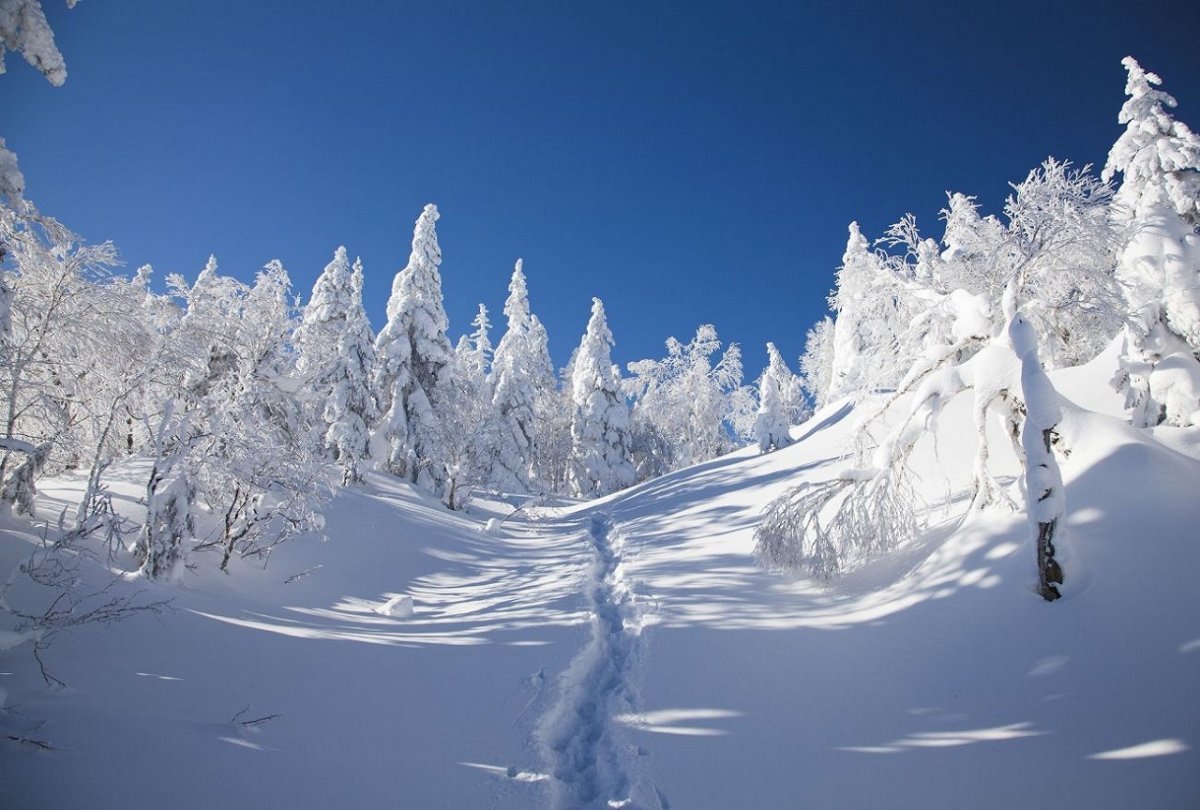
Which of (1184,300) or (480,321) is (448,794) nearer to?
(1184,300)

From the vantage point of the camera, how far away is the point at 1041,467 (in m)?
6.18

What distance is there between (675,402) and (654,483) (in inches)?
845

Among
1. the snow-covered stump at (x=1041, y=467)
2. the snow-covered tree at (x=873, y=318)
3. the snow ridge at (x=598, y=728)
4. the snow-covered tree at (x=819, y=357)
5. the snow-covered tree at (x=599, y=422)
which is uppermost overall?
the snow-covered tree at (x=819, y=357)

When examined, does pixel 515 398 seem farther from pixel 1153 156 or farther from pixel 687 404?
pixel 1153 156

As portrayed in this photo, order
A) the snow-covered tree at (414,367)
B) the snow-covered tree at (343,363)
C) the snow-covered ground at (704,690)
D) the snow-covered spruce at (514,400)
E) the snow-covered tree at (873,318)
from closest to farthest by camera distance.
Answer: the snow-covered ground at (704,690)
the snow-covered tree at (873,318)
the snow-covered tree at (343,363)
the snow-covered tree at (414,367)
the snow-covered spruce at (514,400)

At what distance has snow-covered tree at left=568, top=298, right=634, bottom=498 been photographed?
37844 millimetres

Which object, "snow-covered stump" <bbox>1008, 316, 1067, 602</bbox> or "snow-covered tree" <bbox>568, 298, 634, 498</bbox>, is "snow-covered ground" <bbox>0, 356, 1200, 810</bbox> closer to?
"snow-covered stump" <bbox>1008, 316, 1067, 602</bbox>

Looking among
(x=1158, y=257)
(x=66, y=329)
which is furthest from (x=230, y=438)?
(x=1158, y=257)

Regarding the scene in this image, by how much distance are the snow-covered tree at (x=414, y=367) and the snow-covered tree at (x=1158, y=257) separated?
23423 millimetres

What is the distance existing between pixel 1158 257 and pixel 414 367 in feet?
82.2

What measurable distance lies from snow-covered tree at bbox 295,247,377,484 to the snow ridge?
17.6m

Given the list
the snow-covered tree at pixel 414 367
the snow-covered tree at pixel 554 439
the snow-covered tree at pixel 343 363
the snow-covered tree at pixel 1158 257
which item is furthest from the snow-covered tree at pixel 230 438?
the snow-covered tree at pixel 554 439

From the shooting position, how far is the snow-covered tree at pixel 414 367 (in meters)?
24.6

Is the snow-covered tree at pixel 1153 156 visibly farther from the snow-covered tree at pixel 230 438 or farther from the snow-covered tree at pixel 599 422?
the snow-covered tree at pixel 599 422
